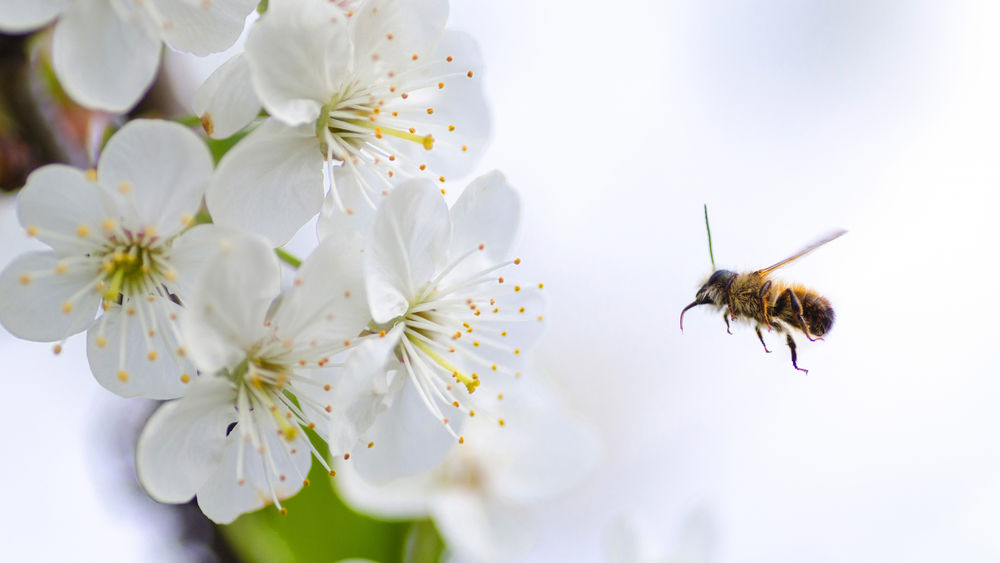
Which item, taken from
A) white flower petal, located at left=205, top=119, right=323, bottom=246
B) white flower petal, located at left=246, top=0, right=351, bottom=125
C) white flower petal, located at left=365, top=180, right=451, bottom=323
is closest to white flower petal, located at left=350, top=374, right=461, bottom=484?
white flower petal, located at left=365, top=180, right=451, bottom=323

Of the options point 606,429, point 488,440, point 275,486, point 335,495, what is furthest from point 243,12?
point 606,429

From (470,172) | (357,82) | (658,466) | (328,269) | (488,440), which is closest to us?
(328,269)

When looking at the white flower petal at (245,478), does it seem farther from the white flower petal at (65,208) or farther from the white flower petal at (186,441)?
the white flower petal at (65,208)

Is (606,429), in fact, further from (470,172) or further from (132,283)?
(132,283)

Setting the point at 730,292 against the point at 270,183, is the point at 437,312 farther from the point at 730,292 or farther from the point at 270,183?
the point at 730,292

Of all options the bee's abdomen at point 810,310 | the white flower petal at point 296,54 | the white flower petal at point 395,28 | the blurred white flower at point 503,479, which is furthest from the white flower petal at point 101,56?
the blurred white flower at point 503,479

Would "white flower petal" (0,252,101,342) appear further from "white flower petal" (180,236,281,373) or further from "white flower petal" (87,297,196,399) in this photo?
"white flower petal" (180,236,281,373)

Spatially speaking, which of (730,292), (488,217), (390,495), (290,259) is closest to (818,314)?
(730,292)
